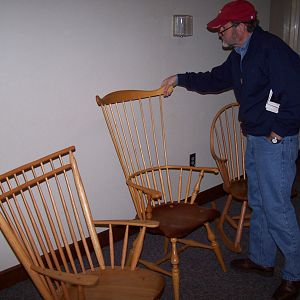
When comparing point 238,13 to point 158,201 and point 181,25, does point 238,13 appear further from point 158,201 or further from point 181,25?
point 158,201

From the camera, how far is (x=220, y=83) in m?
2.31

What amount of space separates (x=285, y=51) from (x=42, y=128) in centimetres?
144

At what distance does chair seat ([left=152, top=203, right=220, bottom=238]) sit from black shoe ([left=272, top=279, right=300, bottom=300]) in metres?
0.55

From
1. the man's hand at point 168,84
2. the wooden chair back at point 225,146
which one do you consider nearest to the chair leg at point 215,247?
the wooden chair back at point 225,146

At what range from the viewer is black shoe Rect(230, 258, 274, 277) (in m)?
2.23

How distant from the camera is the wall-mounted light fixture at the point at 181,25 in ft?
8.79

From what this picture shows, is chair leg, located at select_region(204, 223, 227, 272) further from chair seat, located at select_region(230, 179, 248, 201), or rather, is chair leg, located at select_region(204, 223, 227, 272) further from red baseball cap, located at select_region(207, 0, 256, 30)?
red baseball cap, located at select_region(207, 0, 256, 30)

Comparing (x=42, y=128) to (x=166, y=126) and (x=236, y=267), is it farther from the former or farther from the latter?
(x=236, y=267)

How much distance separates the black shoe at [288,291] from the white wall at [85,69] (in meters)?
1.21

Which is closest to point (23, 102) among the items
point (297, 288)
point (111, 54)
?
point (111, 54)

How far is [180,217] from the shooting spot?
2020mm

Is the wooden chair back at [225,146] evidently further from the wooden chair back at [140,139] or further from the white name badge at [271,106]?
the white name badge at [271,106]

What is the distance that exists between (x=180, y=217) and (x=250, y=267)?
2.11ft

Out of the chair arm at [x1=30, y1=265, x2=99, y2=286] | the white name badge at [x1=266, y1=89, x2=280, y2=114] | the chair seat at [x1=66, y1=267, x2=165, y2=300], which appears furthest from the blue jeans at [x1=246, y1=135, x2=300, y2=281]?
the chair arm at [x1=30, y1=265, x2=99, y2=286]
